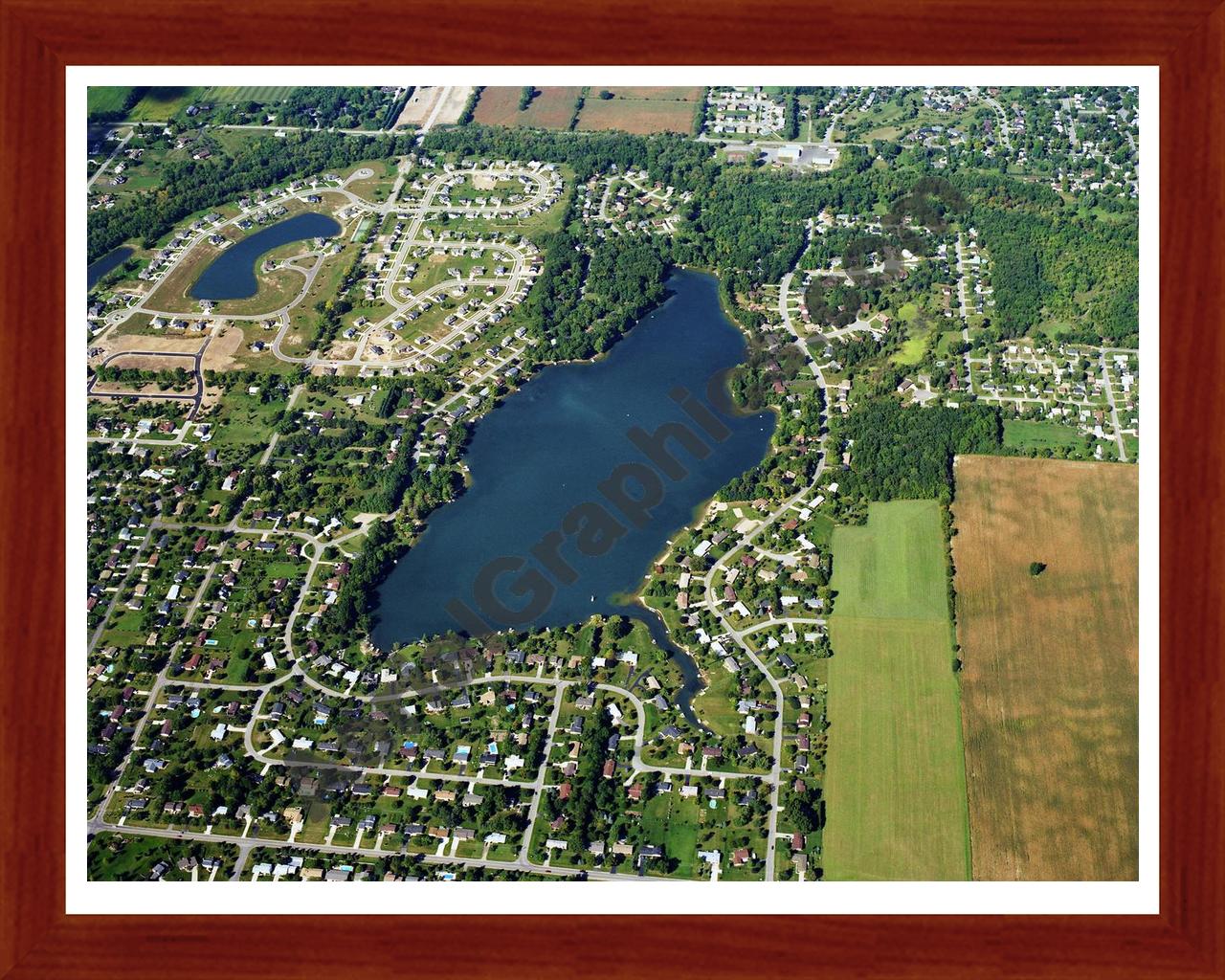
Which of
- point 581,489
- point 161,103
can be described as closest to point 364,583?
point 581,489

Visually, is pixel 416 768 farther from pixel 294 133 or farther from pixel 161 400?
pixel 294 133

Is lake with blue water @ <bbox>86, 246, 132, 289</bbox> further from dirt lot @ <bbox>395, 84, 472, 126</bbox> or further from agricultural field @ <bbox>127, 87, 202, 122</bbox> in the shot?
dirt lot @ <bbox>395, 84, 472, 126</bbox>

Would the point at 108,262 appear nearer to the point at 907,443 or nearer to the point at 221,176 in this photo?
the point at 221,176

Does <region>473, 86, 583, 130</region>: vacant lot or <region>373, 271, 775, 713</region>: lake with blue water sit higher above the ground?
<region>473, 86, 583, 130</region>: vacant lot

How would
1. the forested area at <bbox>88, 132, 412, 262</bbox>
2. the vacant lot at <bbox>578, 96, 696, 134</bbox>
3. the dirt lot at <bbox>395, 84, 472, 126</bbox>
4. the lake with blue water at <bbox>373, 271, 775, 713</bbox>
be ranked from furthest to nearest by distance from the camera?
the dirt lot at <bbox>395, 84, 472, 126</bbox> → the vacant lot at <bbox>578, 96, 696, 134</bbox> → the forested area at <bbox>88, 132, 412, 262</bbox> → the lake with blue water at <bbox>373, 271, 775, 713</bbox>

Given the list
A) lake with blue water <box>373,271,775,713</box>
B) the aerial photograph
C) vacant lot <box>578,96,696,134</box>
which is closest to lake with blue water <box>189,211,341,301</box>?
the aerial photograph

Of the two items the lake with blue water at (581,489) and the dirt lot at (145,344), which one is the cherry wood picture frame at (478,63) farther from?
the dirt lot at (145,344)
